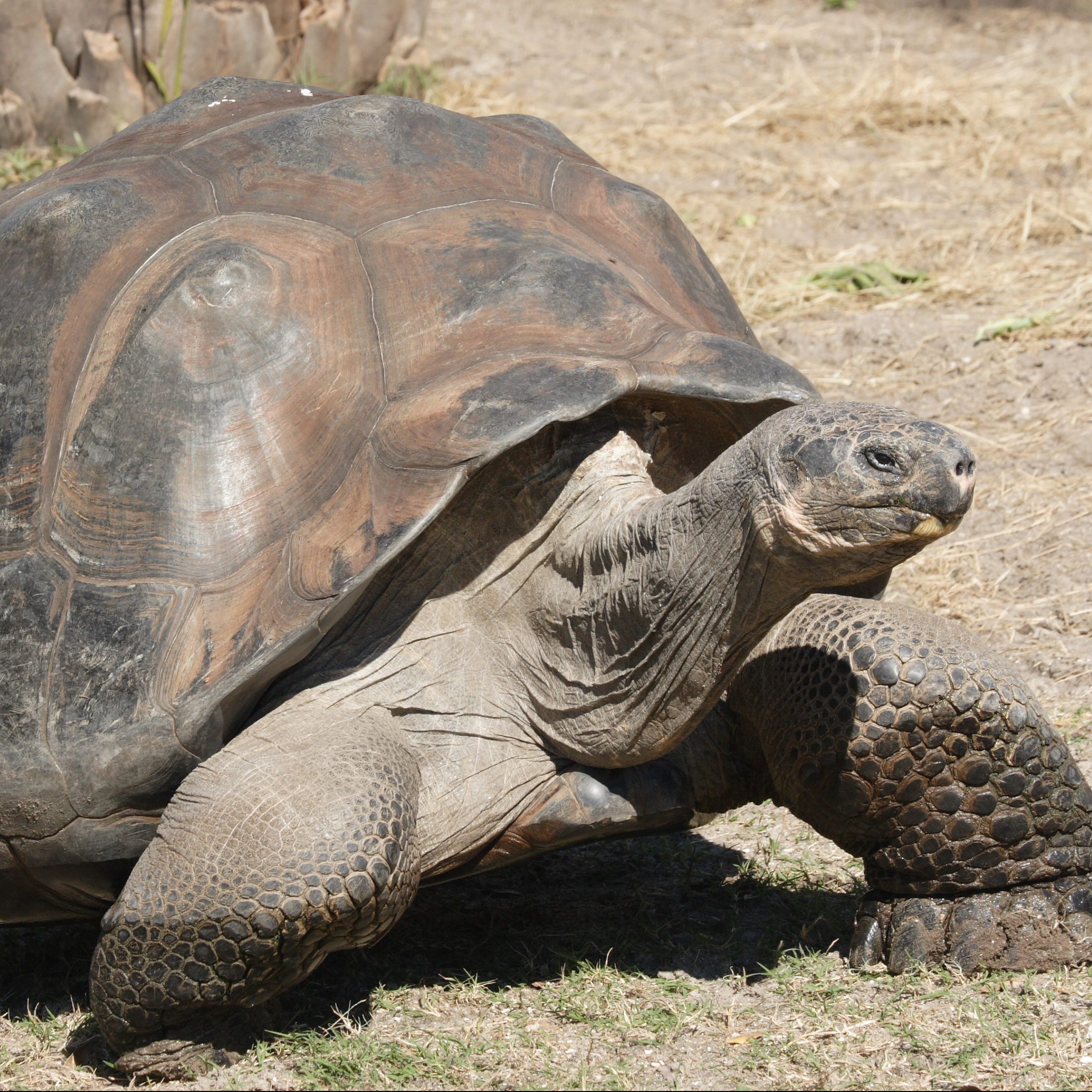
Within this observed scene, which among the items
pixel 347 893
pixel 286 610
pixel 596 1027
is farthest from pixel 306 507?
pixel 596 1027

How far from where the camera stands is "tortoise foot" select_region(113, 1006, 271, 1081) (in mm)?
2725

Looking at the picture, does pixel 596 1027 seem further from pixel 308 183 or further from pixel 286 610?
pixel 308 183

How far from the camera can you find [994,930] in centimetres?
291

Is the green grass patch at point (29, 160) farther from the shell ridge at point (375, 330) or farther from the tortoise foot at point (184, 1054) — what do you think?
the tortoise foot at point (184, 1054)

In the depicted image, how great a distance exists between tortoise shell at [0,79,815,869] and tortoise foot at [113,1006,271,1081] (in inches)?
14.1

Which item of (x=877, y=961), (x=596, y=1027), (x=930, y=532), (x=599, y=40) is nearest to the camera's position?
(x=930, y=532)

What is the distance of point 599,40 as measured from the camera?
10336 mm

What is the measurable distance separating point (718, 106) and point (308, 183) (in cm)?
639

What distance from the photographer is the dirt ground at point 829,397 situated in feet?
8.82

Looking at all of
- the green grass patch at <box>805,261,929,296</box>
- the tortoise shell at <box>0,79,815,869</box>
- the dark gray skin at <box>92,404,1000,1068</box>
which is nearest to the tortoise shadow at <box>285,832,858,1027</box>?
the dark gray skin at <box>92,404,1000,1068</box>

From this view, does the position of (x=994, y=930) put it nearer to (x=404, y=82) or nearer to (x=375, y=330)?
(x=375, y=330)

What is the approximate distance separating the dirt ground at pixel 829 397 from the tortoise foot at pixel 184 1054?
0.05m

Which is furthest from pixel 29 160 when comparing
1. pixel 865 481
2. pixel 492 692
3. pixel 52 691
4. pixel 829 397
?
pixel 865 481

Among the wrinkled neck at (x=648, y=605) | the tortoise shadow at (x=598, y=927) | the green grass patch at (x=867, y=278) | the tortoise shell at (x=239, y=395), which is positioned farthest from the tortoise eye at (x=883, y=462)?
the green grass patch at (x=867, y=278)
